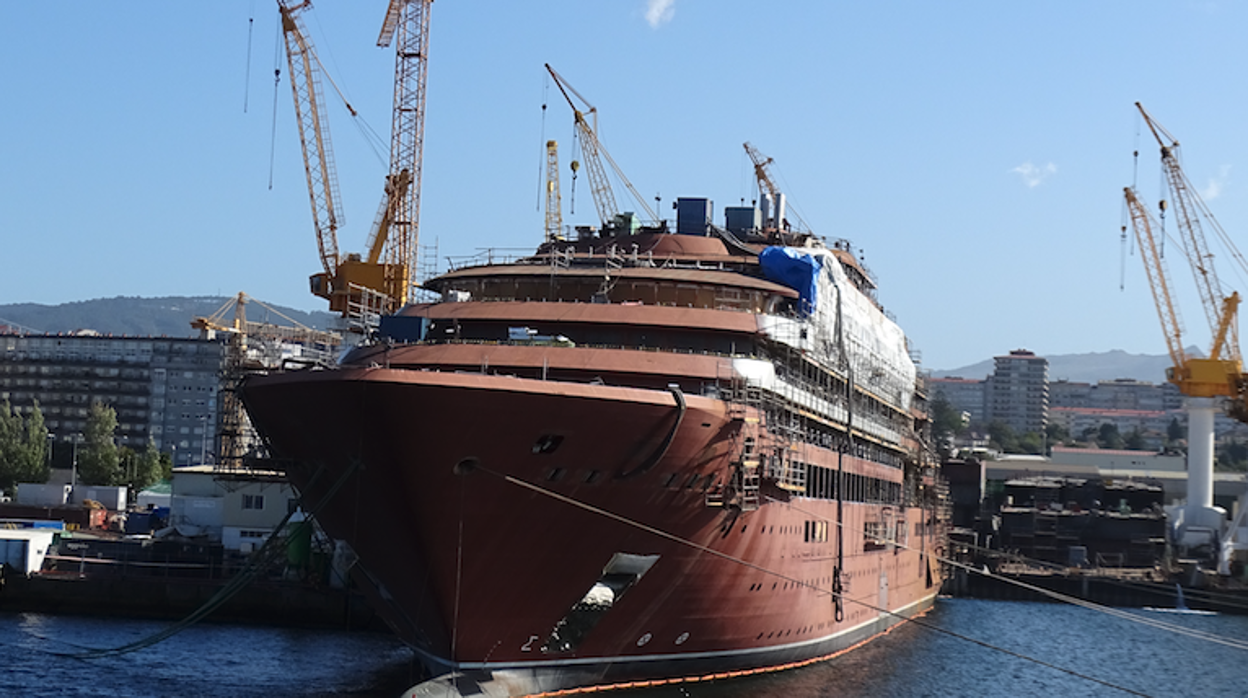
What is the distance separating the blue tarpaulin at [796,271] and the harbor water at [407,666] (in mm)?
10892

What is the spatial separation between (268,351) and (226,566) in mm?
9376

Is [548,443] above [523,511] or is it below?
above

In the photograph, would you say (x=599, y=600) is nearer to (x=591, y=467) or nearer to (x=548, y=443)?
(x=591, y=467)

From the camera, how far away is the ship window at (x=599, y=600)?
95.8ft

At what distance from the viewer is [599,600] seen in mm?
29375

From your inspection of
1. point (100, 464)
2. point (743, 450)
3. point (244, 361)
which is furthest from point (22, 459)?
point (743, 450)

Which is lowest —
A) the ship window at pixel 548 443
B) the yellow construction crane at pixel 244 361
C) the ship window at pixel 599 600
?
the ship window at pixel 599 600

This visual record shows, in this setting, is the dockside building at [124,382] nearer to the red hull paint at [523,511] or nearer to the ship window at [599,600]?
the red hull paint at [523,511]

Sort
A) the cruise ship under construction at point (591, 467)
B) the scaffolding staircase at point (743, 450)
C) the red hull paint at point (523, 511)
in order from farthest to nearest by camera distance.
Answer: the scaffolding staircase at point (743, 450)
the cruise ship under construction at point (591, 467)
the red hull paint at point (523, 511)

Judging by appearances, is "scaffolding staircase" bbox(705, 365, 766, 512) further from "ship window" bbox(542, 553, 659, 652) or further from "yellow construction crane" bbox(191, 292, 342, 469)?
"yellow construction crane" bbox(191, 292, 342, 469)

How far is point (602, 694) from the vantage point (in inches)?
1175

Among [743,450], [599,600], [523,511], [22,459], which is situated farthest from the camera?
[22,459]

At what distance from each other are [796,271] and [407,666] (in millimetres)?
16188

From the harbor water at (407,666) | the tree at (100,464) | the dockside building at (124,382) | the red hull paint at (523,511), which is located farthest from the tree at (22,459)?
the red hull paint at (523,511)
